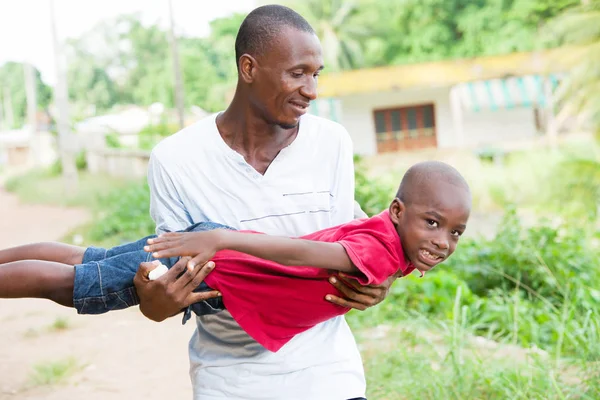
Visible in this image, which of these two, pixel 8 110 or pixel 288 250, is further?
pixel 8 110

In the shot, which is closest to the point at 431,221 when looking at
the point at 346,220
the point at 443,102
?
the point at 346,220

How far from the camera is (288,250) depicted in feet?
7.00

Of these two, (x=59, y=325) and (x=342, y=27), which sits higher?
(x=342, y=27)

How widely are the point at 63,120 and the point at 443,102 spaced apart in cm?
1333

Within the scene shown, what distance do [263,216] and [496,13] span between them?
25.1m

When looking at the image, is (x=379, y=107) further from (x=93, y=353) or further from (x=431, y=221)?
(x=431, y=221)

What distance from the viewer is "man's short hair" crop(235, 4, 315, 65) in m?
2.42

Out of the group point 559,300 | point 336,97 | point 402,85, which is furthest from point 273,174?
point 336,97

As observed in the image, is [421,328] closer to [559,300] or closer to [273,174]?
[559,300]

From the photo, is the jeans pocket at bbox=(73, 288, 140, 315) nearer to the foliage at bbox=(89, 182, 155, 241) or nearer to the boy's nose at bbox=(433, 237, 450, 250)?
the boy's nose at bbox=(433, 237, 450, 250)

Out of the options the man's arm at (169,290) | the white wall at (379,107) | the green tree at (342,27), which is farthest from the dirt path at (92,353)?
the green tree at (342,27)

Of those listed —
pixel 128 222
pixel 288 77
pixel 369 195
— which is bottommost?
pixel 128 222

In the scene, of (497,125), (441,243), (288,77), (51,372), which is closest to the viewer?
(441,243)

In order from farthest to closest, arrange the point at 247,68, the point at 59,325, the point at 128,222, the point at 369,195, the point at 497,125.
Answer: the point at 497,125
the point at 128,222
the point at 369,195
the point at 59,325
the point at 247,68
